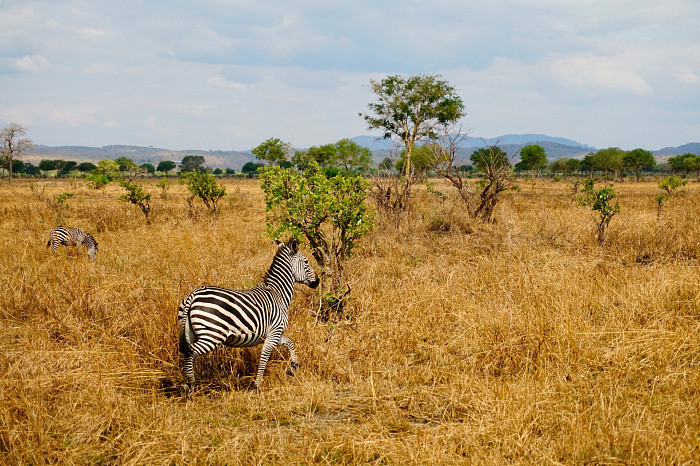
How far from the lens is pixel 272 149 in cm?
4925

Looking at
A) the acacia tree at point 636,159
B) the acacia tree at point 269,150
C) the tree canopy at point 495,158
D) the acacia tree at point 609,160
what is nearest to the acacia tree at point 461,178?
the tree canopy at point 495,158

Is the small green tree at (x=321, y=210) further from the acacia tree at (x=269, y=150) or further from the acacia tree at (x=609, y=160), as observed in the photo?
the acacia tree at (x=609, y=160)

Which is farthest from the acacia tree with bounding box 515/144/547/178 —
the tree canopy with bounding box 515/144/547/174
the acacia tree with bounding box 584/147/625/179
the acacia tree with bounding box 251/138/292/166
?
the acacia tree with bounding box 251/138/292/166

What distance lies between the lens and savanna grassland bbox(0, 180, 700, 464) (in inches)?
143

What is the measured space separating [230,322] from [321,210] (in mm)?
2844

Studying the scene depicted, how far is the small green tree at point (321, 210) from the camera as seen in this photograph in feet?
22.8

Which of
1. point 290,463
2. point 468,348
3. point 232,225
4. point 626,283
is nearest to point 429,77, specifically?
point 232,225

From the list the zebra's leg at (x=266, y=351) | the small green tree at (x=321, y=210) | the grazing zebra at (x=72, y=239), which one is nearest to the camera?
the zebra's leg at (x=266, y=351)

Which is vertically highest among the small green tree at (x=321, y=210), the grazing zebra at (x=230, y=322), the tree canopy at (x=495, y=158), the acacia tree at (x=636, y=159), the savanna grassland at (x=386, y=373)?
the acacia tree at (x=636, y=159)

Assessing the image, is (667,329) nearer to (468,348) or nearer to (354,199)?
(468,348)

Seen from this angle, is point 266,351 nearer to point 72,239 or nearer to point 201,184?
point 72,239

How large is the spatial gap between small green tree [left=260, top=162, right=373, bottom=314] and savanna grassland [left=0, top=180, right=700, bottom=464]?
2.18ft

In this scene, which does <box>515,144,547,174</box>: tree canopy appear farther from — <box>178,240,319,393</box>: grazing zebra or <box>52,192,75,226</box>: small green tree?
<box>178,240,319,393</box>: grazing zebra

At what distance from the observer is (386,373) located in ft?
16.6
